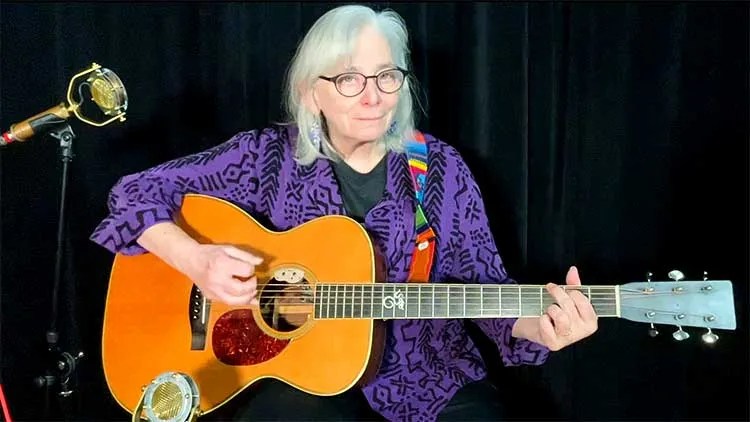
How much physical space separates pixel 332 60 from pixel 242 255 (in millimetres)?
432

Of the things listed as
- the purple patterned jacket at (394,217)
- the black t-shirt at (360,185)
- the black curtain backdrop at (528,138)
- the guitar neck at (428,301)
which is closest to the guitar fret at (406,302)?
the guitar neck at (428,301)

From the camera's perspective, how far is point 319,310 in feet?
4.40

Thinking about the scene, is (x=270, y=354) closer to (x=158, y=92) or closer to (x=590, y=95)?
(x=158, y=92)

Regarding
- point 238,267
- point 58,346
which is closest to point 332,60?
point 238,267

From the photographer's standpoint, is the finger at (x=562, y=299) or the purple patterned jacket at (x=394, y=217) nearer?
the finger at (x=562, y=299)

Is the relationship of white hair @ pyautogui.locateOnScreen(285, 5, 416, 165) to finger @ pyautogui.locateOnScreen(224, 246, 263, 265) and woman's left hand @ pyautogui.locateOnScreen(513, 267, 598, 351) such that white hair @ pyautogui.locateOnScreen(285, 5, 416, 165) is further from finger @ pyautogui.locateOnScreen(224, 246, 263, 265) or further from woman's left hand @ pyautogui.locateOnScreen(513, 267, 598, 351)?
woman's left hand @ pyautogui.locateOnScreen(513, 267, 598, 351)

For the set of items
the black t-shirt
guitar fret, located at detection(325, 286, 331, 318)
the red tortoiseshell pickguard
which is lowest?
the red tortoiseshell pickguard

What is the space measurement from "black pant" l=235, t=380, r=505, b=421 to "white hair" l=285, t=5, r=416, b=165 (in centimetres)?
47

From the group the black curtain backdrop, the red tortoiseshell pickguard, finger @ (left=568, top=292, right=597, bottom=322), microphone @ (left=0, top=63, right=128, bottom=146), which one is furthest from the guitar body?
the black curtain backdrop

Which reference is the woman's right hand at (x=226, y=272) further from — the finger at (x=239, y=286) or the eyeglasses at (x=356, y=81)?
the eyeglasses at (x=356, y=81)

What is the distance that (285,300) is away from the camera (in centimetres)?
138

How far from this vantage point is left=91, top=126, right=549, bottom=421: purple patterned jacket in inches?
56.4

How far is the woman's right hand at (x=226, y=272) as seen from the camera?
1.32 m

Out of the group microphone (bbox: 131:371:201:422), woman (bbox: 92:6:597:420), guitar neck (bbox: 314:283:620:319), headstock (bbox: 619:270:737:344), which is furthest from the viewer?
woman (bbox: 92:6:597:420)
